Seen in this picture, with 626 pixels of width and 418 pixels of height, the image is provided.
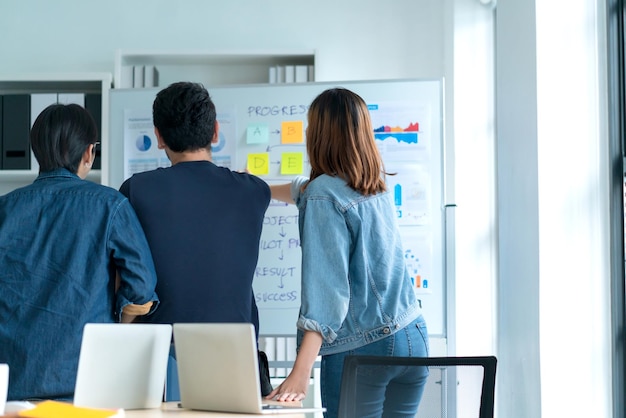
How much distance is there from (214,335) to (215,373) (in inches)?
3.1

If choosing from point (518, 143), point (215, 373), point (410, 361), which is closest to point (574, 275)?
point (518, 143)

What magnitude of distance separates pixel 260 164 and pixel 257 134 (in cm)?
13

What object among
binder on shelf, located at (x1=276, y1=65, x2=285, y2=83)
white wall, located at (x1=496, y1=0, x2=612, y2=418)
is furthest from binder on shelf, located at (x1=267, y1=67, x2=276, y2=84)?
white wall, located at (x1=496, y1=0, x2=612, y2=418)

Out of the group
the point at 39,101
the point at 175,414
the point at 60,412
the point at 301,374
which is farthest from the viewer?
the point at 39,101

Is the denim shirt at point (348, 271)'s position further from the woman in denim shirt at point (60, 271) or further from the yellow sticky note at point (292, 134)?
the yellow sticky note at point (292, 134)

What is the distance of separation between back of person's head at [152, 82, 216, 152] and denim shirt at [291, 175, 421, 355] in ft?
1.19

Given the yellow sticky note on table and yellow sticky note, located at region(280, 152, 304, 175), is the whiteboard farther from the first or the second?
the yellow sticky note on table

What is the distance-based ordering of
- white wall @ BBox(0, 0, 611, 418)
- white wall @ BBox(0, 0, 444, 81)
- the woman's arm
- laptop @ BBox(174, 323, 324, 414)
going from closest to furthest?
laptop @ BBox(174, 323, 324, 414) < the woman's arm < white wall @ BBox(0, 0, 611, 418) < white wall @ BBox(0, 0, 444, 81)

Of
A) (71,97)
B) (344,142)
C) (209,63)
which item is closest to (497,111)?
(344,142)

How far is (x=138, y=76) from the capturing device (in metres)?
4.46

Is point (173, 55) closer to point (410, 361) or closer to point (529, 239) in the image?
point (529, 239)

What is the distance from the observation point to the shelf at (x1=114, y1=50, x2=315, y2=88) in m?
4.35

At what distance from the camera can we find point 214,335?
5.54 ft

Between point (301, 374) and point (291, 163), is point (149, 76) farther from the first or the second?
point (301, 374)
